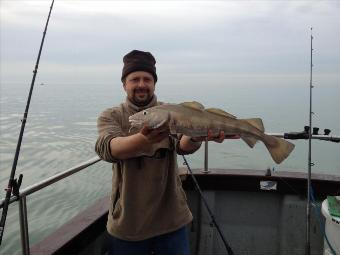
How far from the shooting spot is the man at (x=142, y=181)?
320 cm

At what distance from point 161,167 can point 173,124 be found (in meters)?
0.48

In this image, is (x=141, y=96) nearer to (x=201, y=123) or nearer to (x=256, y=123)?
(x=201, y=123)

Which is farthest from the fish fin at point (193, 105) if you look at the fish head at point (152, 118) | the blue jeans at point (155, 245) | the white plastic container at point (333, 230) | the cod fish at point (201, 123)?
the white plastic container at point (333, 230)

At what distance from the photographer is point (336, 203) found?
417cm

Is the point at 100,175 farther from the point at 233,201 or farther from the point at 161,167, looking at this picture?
the point at 161,167

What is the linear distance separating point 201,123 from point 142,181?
2.26 feet

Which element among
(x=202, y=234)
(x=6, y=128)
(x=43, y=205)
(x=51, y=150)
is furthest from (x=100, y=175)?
(x=6, y=128)

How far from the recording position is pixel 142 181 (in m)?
3.21

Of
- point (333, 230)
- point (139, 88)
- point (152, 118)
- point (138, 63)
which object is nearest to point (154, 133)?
point (152, 118)

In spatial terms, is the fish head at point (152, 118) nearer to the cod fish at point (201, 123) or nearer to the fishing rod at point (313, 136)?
the cod fish at point (201, 123)

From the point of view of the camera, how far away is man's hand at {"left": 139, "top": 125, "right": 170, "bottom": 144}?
2.91m

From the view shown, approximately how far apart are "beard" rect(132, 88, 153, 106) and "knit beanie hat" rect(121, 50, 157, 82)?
7.2 inches

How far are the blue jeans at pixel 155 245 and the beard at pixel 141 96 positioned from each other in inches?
45.9

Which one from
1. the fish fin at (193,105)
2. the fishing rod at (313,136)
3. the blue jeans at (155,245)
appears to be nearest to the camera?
the fish fin at (193,105)
